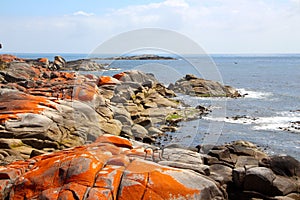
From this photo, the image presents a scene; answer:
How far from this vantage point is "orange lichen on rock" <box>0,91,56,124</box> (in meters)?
17.3

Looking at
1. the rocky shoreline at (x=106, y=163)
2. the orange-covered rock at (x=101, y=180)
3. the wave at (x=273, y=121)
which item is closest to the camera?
the orange-covered rock at (x=101, y=180)

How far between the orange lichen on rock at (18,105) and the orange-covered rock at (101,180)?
6041 mm

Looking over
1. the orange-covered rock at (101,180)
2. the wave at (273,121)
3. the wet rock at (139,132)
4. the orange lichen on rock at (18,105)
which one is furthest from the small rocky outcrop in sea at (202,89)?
the orange-covered rock at (101,180)

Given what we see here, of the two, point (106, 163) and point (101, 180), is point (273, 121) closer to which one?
point (106, 163)

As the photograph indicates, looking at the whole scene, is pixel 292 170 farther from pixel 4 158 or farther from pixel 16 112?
pixel 16 112

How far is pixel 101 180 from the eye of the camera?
10.6m

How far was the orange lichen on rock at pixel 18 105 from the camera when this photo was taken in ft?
56.7

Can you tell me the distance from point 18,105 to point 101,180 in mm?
9535

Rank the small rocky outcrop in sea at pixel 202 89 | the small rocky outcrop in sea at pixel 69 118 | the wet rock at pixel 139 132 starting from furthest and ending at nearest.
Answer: the small rocky outcrop in sea at pixel 202 89 < the wet rock at pixel 139 132 < the small rocky outcrop in sea at pixel 69 118

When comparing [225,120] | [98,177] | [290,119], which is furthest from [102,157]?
[290,119]

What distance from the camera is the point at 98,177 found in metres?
10.6

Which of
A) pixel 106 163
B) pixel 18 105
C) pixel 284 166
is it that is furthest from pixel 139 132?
pixel 106 163

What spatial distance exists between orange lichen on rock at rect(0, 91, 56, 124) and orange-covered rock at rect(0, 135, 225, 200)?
6041 mm

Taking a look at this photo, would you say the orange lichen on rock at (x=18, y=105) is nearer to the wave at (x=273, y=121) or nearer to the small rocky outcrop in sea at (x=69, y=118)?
the small rocky outcrop in sea at (x=69, y=118)
